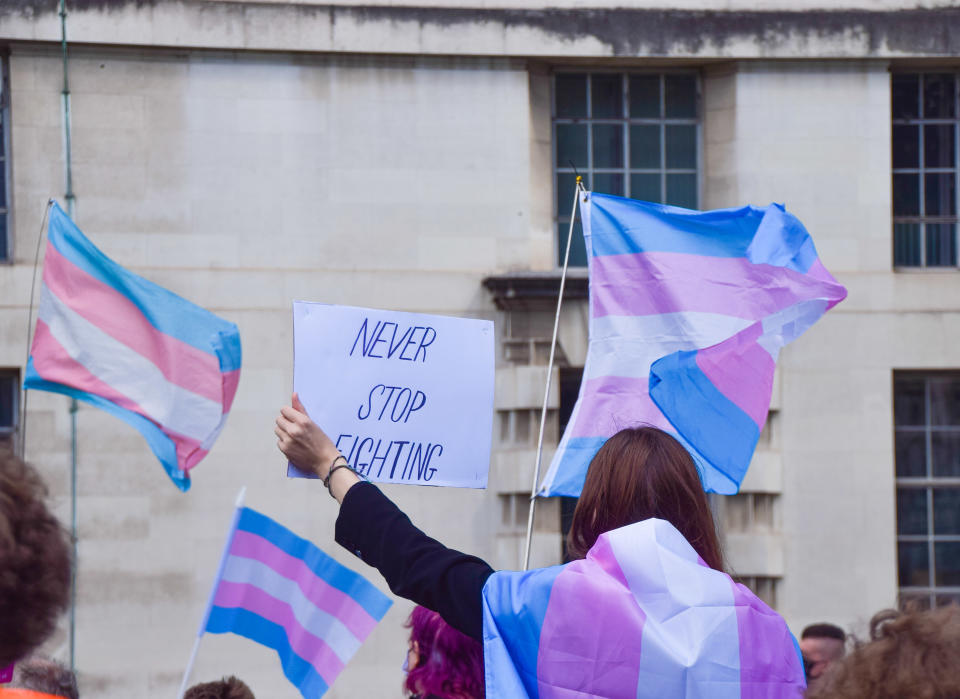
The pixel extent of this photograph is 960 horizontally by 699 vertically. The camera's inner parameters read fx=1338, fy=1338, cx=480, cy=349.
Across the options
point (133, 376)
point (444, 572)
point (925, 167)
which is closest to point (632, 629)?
point (444, 572)

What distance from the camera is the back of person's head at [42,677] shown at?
126 inches

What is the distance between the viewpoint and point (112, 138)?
9.80 m

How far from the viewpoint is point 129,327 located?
7.32 m

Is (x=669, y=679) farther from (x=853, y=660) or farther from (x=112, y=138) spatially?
(x=112, y=138)

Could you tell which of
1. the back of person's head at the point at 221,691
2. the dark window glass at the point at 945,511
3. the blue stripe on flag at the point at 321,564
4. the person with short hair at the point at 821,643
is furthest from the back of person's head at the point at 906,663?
the dark window glass at the point at 945,511

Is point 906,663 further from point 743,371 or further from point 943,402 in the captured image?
point 943,402

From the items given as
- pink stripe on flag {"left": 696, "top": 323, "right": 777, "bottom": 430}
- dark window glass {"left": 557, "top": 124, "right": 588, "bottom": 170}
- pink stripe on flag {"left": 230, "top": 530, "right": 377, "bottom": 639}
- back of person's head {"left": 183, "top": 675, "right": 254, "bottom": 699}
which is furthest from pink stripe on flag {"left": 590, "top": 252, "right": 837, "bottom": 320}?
dark window glass {"left": 557, "top": 124, "right": 588, "bottom": 170}

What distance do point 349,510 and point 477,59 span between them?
760cm

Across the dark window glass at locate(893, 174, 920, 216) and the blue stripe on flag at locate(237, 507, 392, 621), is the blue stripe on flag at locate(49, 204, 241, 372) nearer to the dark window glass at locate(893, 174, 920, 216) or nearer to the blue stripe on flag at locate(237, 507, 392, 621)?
the blue stripe on flag at locate(237, 507, 392, 621)

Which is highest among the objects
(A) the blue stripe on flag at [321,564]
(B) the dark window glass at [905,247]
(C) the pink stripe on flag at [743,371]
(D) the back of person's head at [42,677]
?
(B) the dark window glass at [905,247]

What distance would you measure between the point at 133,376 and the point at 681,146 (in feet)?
17.4

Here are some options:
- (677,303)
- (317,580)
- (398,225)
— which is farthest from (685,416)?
(398,225)

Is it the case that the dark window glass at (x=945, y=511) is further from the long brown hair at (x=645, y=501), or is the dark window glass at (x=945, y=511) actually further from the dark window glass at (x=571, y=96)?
the long brown hair at (x=645, y=501)

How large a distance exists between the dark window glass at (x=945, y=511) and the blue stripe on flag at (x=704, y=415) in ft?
18.3
